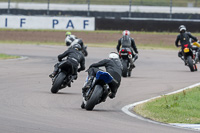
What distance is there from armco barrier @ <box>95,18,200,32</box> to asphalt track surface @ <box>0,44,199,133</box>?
41.8ft

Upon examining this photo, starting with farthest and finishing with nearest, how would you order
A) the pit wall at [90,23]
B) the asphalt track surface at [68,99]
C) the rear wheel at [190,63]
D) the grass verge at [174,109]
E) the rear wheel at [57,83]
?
the pit wall at [90,23]
the rear wheel at [190,63]
the rear wheel at [57,83]
the grass verge at [174,109]
the asphalt track surface at [68,99]

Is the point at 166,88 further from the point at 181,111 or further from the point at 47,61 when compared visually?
the point at 47,61

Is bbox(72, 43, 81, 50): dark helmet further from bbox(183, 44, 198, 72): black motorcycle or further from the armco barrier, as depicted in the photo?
the armco barrier

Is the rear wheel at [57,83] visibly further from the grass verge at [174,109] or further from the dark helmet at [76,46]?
the grass verge at [174,109]

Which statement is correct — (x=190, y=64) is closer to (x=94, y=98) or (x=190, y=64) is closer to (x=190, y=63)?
(x=190, y=63)

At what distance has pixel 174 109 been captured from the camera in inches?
435

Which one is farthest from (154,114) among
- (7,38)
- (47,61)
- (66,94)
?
(7,38)

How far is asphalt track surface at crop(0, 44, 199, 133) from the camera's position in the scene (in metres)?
8.59

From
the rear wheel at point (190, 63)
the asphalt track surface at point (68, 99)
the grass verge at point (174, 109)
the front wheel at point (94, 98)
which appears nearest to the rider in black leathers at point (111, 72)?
the front wheel at point (94, 98)

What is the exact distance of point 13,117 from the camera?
922cm

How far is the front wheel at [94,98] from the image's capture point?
1073 cm

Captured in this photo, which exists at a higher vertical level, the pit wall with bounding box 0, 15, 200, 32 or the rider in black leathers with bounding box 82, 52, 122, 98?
the rider in black leathers with bounding box 82, 52, 122, 98

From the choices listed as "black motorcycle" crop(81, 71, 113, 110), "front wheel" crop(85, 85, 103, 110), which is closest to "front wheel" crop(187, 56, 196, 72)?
"black motorcycle" crop(81, 71, 113, 110)

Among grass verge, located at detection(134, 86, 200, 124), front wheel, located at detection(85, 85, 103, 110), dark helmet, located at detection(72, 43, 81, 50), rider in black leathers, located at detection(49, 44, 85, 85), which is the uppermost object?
dark helmet, located at detection(72, 43, 81, 50)
